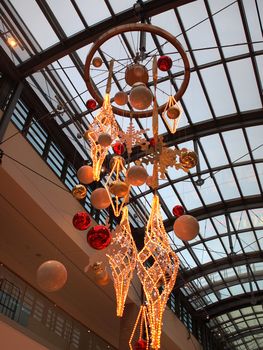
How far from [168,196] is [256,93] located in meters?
5.05

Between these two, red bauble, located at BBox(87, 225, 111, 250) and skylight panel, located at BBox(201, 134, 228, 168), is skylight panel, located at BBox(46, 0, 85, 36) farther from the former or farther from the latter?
red bauble, located at BBox(87, 225, 111, 250)

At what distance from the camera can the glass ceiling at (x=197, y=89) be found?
397 inches

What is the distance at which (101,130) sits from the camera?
5.42m

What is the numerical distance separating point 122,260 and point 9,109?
5679 mm

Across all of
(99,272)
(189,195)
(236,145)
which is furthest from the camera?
(189,195)

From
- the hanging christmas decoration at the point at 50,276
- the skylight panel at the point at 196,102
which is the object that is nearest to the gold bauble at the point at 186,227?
the hanging christmas decoration at the point at 50,276

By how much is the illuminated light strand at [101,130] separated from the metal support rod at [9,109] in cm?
371

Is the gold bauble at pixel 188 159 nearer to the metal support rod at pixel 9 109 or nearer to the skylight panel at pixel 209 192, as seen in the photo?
the metal support rod at pixel 9 109

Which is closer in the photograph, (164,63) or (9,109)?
(164,63)

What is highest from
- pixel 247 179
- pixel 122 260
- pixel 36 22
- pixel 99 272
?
pixel 247 179

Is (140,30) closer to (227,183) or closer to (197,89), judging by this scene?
(197,89)

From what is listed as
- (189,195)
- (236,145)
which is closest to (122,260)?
(236,145)

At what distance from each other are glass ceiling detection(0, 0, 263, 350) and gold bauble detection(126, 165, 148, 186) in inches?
138

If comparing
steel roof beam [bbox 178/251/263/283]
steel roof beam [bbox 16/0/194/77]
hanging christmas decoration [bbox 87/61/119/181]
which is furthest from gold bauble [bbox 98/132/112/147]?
steel roof beam [bbox 178/251/263/283]
